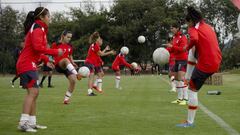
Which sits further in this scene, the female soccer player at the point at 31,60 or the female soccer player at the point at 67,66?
the female soccer player at the point at 67,66

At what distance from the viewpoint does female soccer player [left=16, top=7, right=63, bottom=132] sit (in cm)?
802

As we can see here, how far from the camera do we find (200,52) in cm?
852

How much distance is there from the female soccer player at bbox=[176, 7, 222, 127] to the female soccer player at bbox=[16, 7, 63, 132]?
254cm

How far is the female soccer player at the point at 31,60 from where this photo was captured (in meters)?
8.02

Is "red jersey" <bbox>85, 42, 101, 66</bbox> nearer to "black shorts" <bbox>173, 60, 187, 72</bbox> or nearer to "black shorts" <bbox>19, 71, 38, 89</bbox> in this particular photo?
"black shorts" <bbox>173, 60, 187, 72</bbox>

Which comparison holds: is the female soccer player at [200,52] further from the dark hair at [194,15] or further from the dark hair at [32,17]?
the dark hair at [32,17]

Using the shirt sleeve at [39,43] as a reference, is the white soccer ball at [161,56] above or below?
below

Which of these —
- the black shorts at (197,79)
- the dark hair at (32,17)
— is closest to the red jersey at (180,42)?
the black shorts at (197,79)

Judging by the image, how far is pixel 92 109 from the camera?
37.9ft

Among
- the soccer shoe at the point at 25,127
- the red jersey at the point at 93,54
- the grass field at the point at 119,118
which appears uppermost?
the red jersey at the point at 93,54

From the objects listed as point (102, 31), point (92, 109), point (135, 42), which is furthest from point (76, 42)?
point (92, 109)

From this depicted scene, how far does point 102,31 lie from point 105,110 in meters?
53.6

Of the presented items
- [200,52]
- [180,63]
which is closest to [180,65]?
[180,63]

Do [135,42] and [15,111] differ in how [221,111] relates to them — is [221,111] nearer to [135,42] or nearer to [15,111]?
[15,111]
